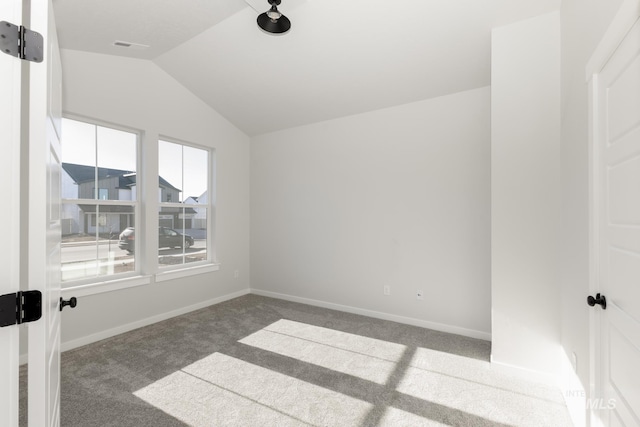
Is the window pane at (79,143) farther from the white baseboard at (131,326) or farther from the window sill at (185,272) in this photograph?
the white baseboard at (131,326)

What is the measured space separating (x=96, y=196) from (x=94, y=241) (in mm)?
476

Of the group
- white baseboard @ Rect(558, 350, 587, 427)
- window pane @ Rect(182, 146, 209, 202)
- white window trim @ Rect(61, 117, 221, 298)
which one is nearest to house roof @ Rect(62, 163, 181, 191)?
white window trim @ Rect(61, 117, 221, 298)

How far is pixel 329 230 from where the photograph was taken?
415 centimetres

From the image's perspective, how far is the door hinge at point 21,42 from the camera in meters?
0.84

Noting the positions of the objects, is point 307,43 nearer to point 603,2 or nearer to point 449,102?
point 449,102

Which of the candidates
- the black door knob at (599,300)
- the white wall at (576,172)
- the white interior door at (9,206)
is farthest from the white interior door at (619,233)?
the white interior door at (9,206)

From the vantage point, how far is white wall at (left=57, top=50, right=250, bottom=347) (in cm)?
299

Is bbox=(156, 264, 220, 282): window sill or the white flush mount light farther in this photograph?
bbox=(156, 264, 220, 282): window sill

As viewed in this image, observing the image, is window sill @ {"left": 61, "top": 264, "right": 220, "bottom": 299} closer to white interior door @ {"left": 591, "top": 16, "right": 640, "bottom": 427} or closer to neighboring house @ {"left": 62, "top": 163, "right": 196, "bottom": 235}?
neighboring house @ {"left": 62, "top": 163, "right": 196, "bottom": 235}

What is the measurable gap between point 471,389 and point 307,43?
3.27 metres

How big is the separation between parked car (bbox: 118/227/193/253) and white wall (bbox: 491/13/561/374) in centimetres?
366

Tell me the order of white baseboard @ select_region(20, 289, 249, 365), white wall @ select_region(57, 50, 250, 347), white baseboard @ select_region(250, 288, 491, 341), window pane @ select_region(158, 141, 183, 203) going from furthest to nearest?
window pane @ select_region(158, 141, 183, 203)
white baseboard @ select_region(250, 288, 491, 341)
white wall @ select_region(57, 50, 250, 347)
white baseboard @ select_region(20, 289, 249, 365)

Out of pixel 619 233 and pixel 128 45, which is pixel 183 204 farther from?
pixel 619 233

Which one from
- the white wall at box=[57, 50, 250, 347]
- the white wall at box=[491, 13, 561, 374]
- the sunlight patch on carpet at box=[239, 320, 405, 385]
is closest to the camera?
the white wall at box=[491, 13, 561, 374]
